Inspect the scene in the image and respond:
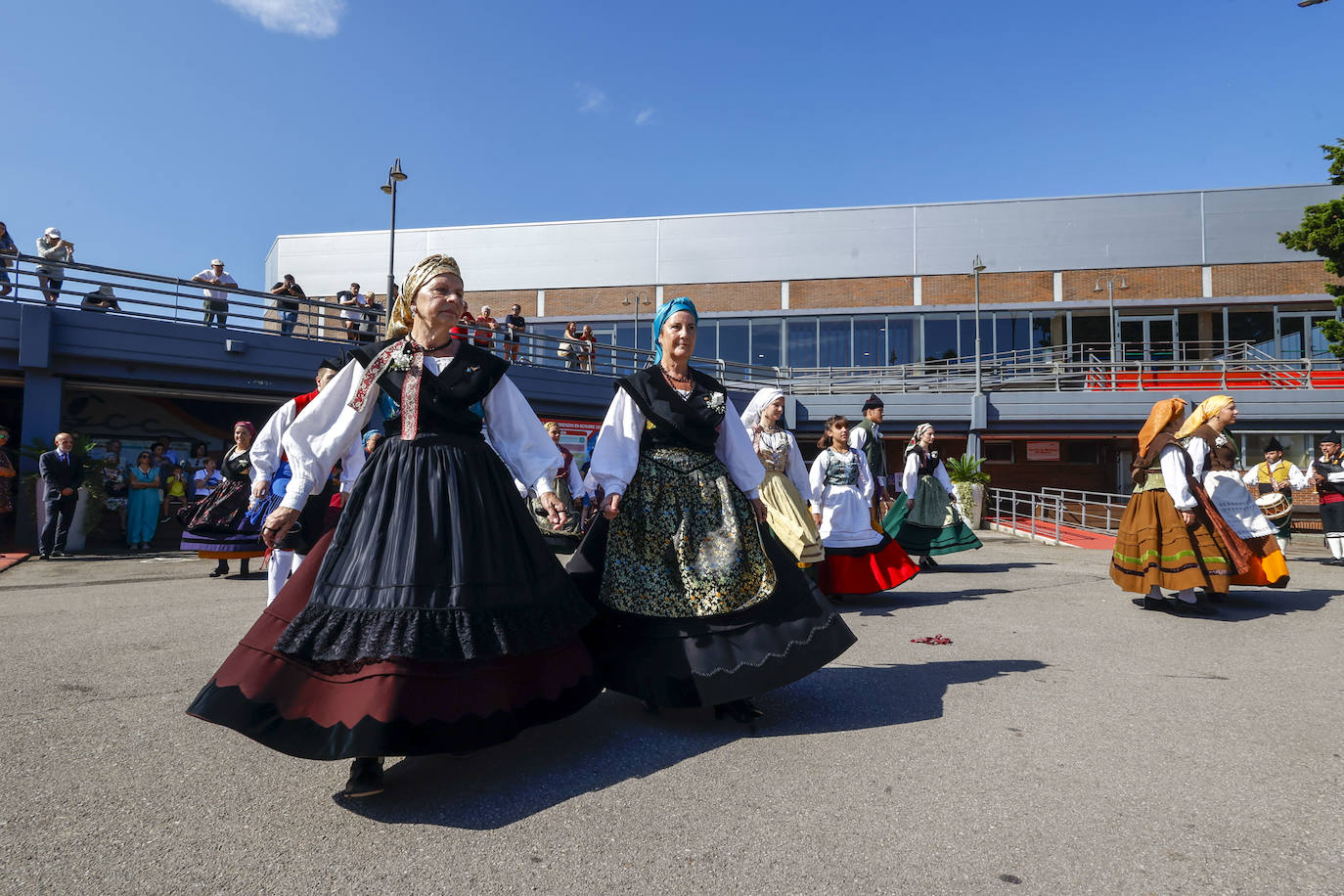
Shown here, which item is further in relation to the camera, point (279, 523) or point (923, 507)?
point (923, 507)

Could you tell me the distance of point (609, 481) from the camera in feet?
12.0

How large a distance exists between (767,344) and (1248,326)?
16.8 metres

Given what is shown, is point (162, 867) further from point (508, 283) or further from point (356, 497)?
point (508, 283)

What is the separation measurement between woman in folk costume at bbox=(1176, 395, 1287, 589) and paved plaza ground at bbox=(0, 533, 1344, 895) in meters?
2.32

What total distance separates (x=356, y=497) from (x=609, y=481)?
1.11m

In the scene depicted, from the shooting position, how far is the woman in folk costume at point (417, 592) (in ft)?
8.48

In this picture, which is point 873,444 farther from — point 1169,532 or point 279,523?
point 279,523

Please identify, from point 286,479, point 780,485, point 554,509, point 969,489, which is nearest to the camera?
point 554,509

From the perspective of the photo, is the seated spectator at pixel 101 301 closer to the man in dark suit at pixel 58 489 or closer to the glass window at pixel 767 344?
the man in dark suit at pixel 58 489

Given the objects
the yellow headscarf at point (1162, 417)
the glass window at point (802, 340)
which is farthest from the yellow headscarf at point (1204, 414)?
the glass window at point (802, 340)

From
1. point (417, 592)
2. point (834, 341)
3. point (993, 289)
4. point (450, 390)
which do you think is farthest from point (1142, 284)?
point (417, 592)

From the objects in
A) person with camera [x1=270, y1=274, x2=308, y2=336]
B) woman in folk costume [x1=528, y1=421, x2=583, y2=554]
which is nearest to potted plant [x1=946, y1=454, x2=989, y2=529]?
woman in folk costume [x1=528, y1=421, x2=583, y2=554]

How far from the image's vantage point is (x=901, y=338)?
30.0 m

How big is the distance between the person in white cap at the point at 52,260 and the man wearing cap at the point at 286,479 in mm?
9077
